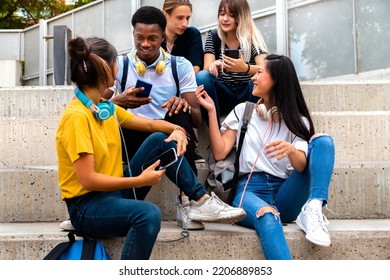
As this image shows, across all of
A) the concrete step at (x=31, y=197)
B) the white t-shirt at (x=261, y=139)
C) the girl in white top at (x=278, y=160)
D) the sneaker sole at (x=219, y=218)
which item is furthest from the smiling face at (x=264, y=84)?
the sneaker sole at (x=219, y=218)

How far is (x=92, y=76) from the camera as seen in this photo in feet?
9.73

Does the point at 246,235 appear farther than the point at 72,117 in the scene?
Yes

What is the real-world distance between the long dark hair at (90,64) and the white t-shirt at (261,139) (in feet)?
2.99

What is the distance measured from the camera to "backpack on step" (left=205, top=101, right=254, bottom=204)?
3518 mm

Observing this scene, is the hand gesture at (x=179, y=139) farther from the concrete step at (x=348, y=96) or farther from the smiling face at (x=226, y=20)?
the concrete step at (x=348, y=96)

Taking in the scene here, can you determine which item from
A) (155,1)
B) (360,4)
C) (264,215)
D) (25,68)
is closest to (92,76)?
(264,215)

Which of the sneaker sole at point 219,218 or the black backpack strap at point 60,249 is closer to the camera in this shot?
the black backpack strap at point 60,249

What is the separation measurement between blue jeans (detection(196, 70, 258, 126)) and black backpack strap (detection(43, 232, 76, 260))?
1.56 m

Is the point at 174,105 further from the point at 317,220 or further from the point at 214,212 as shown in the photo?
the point at 317,220

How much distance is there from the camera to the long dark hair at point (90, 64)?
2891mm

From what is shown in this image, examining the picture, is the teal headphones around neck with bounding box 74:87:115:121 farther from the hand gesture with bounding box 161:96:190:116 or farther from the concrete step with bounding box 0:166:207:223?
the concrete step with bounding box 0:166:207:223

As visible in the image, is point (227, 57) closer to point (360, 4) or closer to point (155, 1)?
point (360, 4)

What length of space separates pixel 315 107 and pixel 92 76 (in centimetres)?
241

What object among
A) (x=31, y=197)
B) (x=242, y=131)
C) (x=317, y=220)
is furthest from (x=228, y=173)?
(x=31, y=197)
